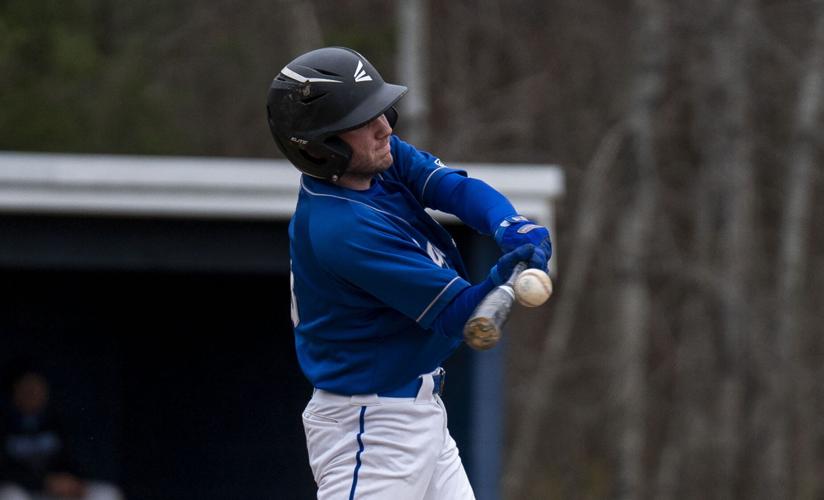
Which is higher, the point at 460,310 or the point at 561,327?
the point at 460,310

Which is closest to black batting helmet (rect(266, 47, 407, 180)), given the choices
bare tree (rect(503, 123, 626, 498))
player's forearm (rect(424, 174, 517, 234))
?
player's forearm (rect(424, 174, 517, 234))

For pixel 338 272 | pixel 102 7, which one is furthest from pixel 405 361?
pixel 102 7

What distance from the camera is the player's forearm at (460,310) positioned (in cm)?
288

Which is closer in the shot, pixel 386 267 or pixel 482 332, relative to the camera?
pixel 482 332

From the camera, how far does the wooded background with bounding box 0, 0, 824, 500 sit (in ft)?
36.4

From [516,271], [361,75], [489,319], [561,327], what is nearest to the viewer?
[489,319]

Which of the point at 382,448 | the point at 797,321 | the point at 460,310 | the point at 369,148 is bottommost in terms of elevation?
the point at 797,321

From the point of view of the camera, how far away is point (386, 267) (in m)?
2.96

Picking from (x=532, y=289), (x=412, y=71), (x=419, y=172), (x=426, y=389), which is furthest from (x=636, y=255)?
(x=532, y=289)

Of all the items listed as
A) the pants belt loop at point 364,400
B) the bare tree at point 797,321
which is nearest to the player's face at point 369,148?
the pants belt loop at point 364,400

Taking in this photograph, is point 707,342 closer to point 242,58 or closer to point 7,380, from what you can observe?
point 242,58

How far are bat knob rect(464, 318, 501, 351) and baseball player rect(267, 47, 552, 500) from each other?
204 mm

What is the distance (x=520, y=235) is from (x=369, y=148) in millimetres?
415

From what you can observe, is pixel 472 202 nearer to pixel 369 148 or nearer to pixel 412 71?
pixel 369 148
